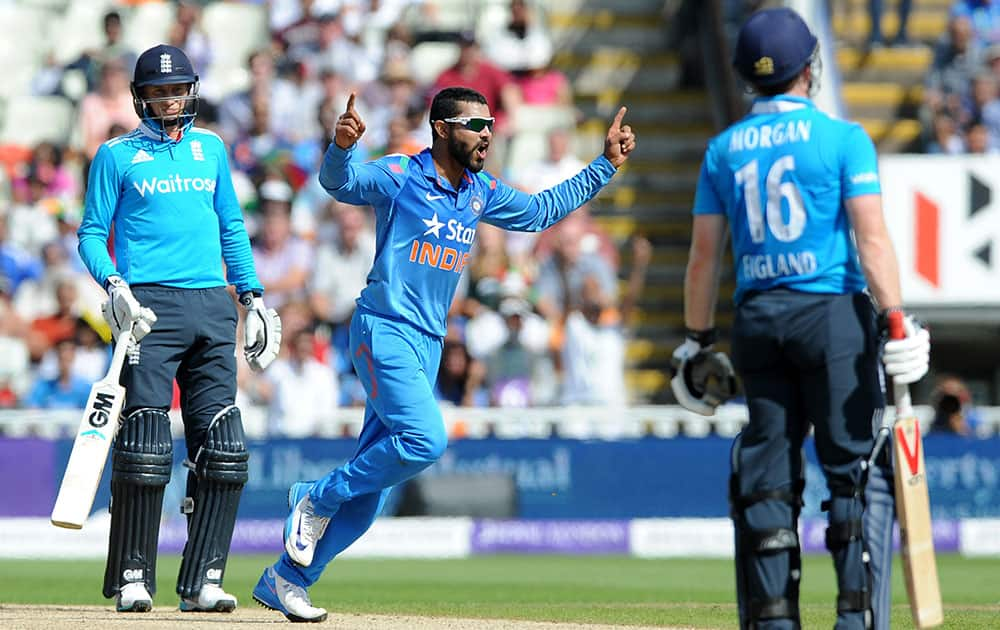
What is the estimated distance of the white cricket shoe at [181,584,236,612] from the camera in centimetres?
786

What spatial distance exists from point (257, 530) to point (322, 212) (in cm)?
319

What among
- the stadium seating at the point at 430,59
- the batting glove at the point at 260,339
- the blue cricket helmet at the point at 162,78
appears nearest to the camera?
the blue cricket helmet at the point at 162,78

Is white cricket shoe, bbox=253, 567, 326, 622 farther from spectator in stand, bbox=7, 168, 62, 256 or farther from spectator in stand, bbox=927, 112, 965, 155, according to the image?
spectator in stand, bbox=927, 112, 965, 155

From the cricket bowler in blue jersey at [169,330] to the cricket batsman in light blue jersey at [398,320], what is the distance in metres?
0.39

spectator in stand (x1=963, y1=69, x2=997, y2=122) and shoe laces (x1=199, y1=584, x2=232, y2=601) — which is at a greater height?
spectator in stand (x1=963, y1=69, x2=997, y2=122)

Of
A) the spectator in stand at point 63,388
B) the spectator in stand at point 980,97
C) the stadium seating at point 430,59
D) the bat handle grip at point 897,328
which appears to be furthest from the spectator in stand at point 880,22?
the bat handle grip at point 897,328

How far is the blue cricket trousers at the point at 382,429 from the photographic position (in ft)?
23.9

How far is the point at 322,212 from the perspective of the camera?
1639 centimetres

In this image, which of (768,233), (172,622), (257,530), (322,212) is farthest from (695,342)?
(322,212)

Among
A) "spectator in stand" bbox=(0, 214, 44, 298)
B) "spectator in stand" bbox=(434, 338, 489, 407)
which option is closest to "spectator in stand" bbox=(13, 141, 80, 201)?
"spectator in stand" bbox=(0, 214, 44, 298)

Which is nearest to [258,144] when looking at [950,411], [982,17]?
[950,411]

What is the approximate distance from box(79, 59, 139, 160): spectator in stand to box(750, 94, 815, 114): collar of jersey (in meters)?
11.7

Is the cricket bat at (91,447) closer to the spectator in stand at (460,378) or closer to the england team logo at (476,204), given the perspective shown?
the england team logo at (476,204)

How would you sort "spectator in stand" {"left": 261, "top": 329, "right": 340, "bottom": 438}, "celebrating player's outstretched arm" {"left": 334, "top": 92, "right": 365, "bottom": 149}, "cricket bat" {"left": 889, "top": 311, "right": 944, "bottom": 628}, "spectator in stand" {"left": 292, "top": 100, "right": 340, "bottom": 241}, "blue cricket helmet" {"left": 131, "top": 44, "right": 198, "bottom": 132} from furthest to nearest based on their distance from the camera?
1. "spectator in stand" {"left": 292, "top": 100, "right": 340, "bottom": 241}
2. "spectator in stand" {"left": 261, "top": 329, "right": 340, "bottom": 438}
3. "blue cricket helmet" {"left": 131, "top": 44, "right": 198, "bottom": 132}
4. "celebrating player's outstretched arm" {"left": 334, "top": 92, "right": 365, "bottom": 149}
5. "cricket bat" {"left": 889, "top": 311, "right": 944, "bottom": 628}
